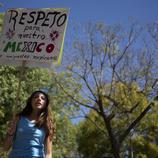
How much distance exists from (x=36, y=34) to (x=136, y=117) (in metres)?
19.1

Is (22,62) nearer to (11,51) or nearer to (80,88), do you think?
(11,51)

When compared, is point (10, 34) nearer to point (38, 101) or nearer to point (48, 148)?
point (38, 101)

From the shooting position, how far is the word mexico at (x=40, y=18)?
6.47 meters

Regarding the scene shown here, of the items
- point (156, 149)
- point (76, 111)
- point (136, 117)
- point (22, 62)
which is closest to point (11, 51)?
point (22, 62)

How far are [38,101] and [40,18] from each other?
6.31ft

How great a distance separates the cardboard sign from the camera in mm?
6336

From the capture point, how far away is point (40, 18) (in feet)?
21.5

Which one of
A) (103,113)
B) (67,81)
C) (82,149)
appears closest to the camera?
(103,113)

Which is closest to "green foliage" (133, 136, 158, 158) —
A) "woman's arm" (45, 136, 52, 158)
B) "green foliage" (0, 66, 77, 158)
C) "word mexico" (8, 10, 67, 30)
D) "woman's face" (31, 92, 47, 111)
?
"green foliage" (0, 66, 77, 158)

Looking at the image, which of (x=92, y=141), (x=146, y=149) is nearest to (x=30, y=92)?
(x=92, y=141)

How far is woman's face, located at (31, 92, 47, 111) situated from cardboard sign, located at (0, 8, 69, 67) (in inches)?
50.0

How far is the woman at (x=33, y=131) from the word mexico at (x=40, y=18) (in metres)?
1.74

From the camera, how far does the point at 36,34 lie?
6.44 m

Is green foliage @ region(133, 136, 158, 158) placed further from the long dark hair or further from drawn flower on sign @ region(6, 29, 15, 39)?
the long dark hair
